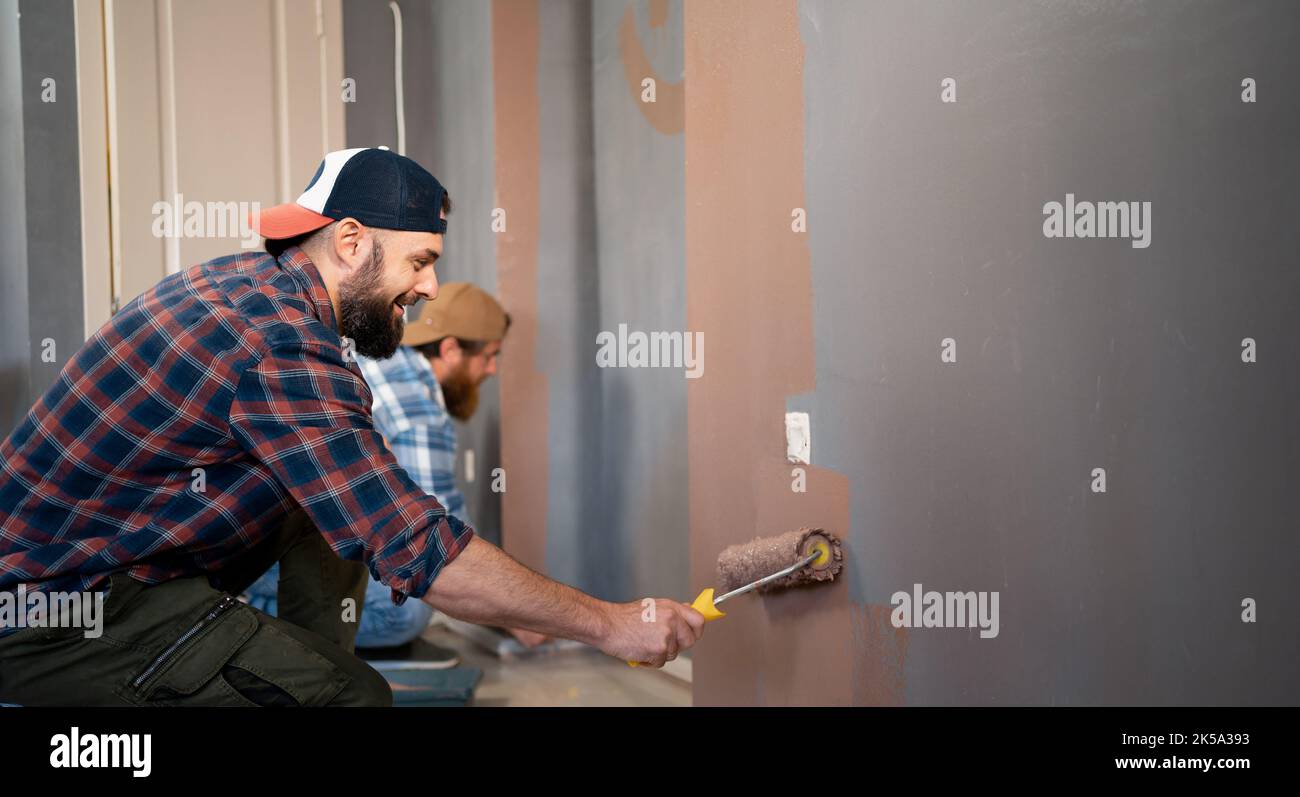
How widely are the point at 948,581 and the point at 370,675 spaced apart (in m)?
0.84

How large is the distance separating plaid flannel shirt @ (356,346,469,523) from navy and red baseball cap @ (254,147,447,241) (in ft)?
4.49

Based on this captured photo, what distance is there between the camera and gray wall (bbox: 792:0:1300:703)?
108 cm

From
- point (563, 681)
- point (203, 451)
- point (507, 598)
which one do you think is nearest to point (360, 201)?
point (203, 451)

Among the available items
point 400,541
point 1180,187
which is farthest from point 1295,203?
point 400,541

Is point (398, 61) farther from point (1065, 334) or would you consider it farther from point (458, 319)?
point (1065, 334)

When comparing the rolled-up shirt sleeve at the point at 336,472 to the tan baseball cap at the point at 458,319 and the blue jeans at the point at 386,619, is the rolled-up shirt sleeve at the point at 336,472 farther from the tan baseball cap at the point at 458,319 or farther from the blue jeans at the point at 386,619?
the tan baseball cap at the point at 458,319

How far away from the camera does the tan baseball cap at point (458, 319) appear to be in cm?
301

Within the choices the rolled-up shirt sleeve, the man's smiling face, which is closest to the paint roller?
the rolled-up shirt sleeve

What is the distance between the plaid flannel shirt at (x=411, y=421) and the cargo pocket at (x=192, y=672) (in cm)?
142

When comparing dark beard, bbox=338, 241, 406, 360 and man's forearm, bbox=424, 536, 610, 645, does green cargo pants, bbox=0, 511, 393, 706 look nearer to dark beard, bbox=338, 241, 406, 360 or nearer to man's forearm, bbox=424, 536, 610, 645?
man's forearm, bbox=424, 536, 610, 645

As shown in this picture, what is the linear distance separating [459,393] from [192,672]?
1.84 m

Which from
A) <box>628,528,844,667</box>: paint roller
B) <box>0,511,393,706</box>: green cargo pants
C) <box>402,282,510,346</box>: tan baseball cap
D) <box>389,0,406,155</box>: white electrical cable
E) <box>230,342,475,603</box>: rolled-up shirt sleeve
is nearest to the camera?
<box>230,342,475,603</box>: rolled-up shirt sleeve

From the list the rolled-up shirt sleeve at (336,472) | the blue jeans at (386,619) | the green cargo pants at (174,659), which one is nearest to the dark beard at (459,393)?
the blue jeans at (386,619)

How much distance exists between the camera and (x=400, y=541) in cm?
119
